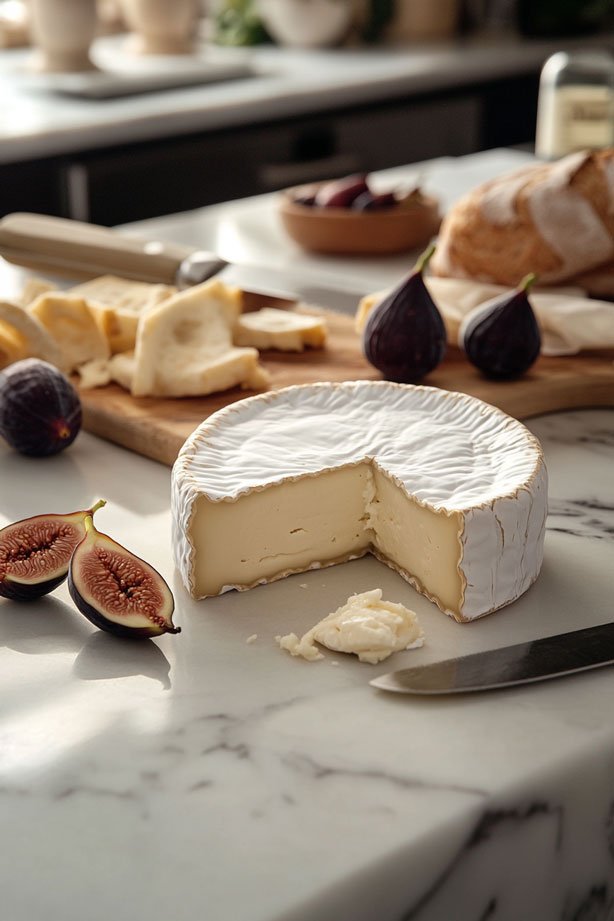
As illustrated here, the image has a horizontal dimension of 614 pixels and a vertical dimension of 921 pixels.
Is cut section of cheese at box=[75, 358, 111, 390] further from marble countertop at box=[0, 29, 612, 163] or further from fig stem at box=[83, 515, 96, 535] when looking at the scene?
marble countertop at box=[0, 29, 612, 163]

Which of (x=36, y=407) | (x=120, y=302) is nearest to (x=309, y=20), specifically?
(x=120, y=302)

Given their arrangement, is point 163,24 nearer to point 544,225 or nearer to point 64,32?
point 64,32

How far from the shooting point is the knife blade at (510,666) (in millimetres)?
1229

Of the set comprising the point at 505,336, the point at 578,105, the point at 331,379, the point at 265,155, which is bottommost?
the point at 265,155

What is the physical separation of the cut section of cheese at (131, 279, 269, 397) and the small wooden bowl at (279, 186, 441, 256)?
0.79m

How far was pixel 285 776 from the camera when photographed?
1116mm

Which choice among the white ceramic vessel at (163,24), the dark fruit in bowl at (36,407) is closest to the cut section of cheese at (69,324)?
the dark fruit in bowl at (36,407)

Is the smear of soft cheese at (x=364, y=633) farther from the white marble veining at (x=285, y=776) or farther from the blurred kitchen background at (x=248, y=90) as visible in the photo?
the blurred kitchen background at (x=248, y=90)

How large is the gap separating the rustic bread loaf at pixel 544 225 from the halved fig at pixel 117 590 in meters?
1.22

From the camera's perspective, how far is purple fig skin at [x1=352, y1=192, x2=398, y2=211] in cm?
282

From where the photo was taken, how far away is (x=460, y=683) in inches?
48.3

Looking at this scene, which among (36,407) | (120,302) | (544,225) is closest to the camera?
(36,407)

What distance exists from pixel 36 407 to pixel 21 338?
0.79 feet

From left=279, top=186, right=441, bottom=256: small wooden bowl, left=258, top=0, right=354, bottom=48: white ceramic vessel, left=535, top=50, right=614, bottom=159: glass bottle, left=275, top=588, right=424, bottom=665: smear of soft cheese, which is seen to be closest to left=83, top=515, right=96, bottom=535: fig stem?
left=275, top=588, right=424, bottom=665: smear of soft cheese
